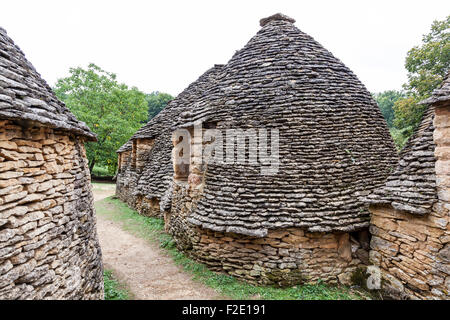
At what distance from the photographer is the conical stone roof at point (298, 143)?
552 cm

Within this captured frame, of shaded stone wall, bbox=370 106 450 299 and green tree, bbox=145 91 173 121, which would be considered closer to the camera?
shaded stone wall, bbox=370 106 450 299

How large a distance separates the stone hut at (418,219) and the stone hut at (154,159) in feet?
26.6

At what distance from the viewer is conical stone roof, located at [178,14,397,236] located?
5.52 metres

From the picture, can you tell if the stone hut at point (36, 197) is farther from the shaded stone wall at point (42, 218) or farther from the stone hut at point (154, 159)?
the stone hut at point (154, 159)

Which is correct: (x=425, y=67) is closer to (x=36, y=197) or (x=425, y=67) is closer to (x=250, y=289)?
(x=250, y=289)

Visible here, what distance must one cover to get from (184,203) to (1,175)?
5.09 metres

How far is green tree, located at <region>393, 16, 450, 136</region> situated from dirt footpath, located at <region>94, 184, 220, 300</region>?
14.4m

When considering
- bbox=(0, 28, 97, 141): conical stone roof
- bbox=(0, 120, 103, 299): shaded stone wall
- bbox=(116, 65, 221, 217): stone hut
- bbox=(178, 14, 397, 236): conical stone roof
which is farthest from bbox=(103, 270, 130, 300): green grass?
bbox=(116, 65, 221, 217): stone hut

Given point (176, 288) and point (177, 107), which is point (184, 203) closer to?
point (176, 288)

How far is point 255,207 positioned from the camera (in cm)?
563

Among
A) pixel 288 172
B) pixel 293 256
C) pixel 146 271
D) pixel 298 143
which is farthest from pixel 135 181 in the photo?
pixel 293 256

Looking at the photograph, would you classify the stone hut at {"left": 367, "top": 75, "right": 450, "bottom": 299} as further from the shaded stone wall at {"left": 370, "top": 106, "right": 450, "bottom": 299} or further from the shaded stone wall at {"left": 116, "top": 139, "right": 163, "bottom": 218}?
the shaded stone wall at {"left": 116, "top": 139, "right": 163, "bottom": 218}

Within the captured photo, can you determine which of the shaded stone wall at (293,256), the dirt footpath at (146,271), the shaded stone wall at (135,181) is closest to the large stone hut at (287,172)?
the shaded stone wall at (293,256)

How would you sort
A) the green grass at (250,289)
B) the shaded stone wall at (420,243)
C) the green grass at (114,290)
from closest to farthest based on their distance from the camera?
the shaded stone wall at (420,243) → the green grass at (250,289) → the green grass at (114,290)
